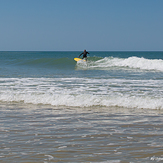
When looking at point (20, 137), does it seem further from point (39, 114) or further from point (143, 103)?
point (143, 103)

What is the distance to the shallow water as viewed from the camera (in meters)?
3.60

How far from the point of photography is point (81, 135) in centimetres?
458

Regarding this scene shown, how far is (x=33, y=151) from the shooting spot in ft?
12.4

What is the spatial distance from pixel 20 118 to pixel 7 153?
2265 mm

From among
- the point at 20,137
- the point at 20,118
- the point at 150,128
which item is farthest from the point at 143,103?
the point at 20,137

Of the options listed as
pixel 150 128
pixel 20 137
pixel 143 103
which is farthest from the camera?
pixel 143 103

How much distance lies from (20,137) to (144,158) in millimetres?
2214

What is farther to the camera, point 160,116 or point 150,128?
point 160,116

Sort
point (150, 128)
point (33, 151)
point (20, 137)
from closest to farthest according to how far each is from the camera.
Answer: point (33, 151)
point (20, 137)
point (150, 128)

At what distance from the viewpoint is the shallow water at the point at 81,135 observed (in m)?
3.60

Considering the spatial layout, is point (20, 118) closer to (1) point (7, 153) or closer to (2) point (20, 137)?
(2) point (20, 137)

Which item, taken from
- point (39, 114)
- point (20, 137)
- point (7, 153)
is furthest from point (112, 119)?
point (7, 153)

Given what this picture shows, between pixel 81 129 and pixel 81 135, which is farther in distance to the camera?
pixel 81 129

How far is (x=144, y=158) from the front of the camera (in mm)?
3494
